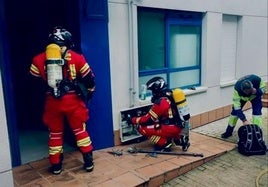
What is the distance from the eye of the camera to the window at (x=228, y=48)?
24.8ft

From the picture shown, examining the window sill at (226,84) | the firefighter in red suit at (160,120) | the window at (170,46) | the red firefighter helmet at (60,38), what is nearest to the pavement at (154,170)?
the firefighter in red suit at (160,120)

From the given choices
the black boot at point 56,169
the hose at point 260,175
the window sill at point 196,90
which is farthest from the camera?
the window sill at point 196,90

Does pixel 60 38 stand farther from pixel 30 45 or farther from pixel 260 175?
pixel 260 175

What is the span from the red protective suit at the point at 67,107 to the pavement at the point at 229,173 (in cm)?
150

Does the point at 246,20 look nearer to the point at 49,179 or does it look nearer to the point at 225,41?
the point at 225,41

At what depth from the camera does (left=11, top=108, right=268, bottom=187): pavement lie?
3.96m

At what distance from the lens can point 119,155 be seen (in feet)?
15.9

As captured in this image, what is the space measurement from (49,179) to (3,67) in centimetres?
162

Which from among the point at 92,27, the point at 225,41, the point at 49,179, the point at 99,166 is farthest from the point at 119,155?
the point at 225,41

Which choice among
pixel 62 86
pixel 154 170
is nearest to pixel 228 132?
pixel 154 170

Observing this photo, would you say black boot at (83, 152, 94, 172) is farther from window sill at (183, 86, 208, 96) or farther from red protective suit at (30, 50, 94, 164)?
window sill at (183, 86, 208, 96)

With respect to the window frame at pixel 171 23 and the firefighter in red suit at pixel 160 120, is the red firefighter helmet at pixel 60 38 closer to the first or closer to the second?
Result: the firefighter in red suit at pixel 160 120

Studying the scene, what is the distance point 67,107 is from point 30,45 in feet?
8.94

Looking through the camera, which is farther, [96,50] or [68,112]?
[96,50]
